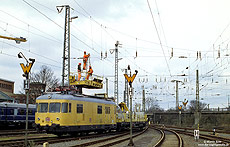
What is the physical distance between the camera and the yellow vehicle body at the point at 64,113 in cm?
1961

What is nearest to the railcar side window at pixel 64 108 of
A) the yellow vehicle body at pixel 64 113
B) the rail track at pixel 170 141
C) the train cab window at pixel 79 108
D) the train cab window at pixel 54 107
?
the yellow vehicle body at pixel 64 113

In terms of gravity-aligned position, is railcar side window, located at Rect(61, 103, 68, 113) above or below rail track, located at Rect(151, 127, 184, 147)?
above

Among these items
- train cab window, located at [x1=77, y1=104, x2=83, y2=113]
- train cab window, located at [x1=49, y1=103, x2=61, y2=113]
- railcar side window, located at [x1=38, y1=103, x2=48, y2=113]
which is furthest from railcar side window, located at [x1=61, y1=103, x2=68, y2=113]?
train cab window, located at [x1=77, y1=104, x2=83, y2=113]

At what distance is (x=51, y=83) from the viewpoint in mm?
58188

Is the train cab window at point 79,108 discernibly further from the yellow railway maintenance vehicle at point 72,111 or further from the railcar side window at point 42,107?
Result: the railcar side window at point 42,107

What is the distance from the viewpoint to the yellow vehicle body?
19.6 m

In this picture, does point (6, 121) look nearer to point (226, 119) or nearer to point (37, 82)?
point (37, 82)

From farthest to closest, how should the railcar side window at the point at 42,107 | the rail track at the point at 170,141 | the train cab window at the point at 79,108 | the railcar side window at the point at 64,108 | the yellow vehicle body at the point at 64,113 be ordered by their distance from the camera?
the train cab window at the point at 79,108 < the railcar side window at the point at 42,107 < the railcar side window at the point at 64,108 < the yellow vehicle body at the point at 64,113 < the rail track at the point at 170,141

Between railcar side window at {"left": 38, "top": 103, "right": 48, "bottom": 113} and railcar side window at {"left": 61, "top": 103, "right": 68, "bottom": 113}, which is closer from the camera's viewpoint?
railcar side window at {"left": 61, "top": 103, "right": 68, "bottom": 113}

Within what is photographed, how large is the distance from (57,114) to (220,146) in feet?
36.0

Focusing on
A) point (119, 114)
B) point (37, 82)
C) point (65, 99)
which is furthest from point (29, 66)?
point (37, 82)

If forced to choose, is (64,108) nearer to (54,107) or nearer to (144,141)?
(54,107)

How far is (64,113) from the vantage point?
64.9ft

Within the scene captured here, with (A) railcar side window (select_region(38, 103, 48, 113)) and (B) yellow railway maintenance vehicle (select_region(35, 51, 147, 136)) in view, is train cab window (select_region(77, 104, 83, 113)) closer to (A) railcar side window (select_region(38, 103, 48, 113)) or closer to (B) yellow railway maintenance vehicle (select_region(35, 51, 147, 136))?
(B) yellow railway maintenance vehicle (select_region(35, 51, 147, 136))
